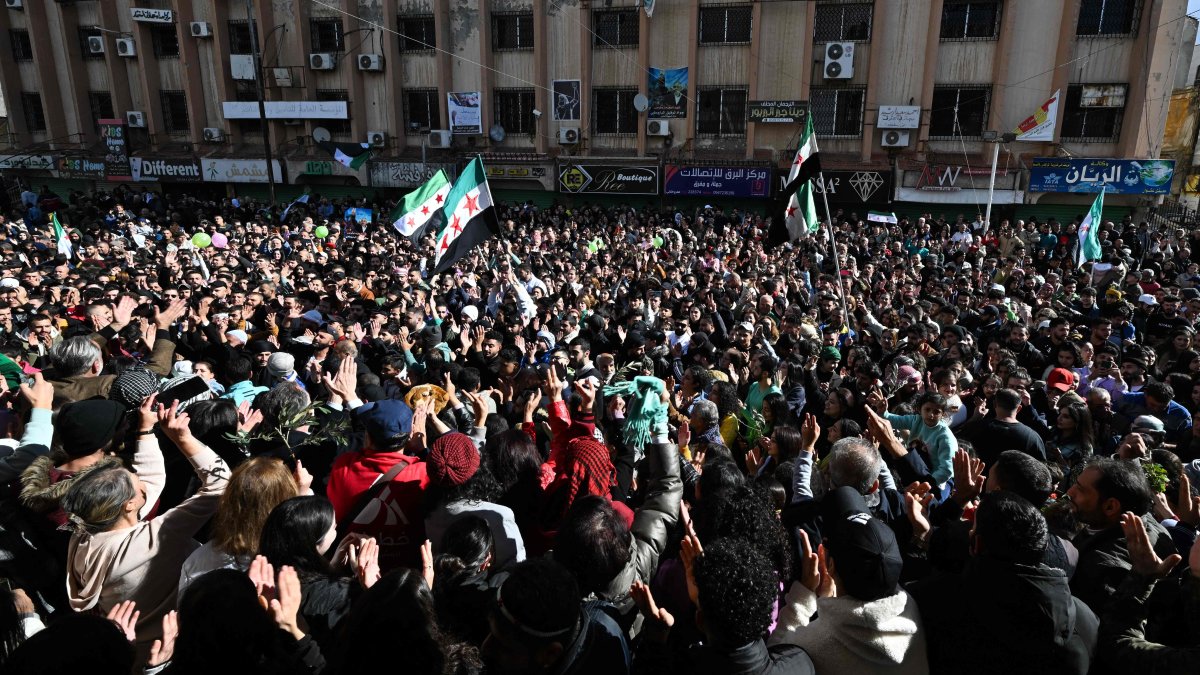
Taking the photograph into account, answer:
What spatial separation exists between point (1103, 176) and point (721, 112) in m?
10.8

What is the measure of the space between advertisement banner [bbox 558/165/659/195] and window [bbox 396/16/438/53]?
6742mm

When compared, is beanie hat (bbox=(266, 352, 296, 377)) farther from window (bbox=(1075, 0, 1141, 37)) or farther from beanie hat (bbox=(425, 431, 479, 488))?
window (bbox=(1075, 0, 1141, 37))

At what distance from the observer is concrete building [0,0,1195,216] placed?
751 inches

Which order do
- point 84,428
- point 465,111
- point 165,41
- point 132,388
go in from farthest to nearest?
point 165,41 < point 465,111 < point 132,388 < point 84,428

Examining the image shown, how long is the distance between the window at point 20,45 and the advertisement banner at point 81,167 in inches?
185

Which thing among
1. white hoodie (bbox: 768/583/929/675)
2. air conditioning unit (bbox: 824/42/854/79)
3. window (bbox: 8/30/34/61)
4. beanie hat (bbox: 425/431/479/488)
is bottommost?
white hoodie (bbox: 768/583/929/675)

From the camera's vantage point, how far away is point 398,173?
24.1 m

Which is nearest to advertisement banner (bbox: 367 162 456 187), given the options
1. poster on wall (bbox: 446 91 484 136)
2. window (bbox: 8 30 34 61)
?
poster on wall (bbox: 446 91 484 136)

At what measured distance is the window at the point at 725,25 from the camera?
2120cm

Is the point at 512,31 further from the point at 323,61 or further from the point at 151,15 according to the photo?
the point at 151,15

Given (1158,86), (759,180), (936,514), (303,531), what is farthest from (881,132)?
(303,531)

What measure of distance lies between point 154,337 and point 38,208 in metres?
21.9

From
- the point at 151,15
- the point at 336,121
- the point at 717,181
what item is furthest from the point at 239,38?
the point at 717,181

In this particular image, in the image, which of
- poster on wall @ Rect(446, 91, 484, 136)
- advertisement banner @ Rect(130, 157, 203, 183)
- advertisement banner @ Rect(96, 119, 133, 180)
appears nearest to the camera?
poster on wall @ Rect(446, 91, 484, 136)
